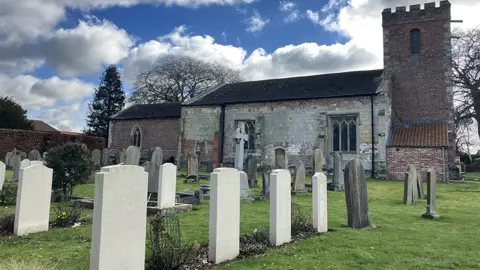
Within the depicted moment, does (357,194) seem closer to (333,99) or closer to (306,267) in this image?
(306,267)

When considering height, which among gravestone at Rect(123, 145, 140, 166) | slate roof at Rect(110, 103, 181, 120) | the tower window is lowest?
gravestone at Rect(123, 145, 140, 166)

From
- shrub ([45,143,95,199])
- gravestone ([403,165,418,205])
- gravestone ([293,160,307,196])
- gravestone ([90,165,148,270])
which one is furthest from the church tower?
gravestone ([90,165,148,270])

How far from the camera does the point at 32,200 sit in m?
6.39

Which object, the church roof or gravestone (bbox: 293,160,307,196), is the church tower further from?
gravestone (bbox: 293,160,307,196)

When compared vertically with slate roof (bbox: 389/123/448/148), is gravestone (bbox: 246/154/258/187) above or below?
below

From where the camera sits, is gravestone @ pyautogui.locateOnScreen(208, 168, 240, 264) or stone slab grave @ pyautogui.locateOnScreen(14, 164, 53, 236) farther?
stone slab grave @ pyautogui.locateOnScreen(14, 164, 53, 236)

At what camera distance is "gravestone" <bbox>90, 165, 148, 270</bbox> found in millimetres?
3486

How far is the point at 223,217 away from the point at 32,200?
12.9 ft

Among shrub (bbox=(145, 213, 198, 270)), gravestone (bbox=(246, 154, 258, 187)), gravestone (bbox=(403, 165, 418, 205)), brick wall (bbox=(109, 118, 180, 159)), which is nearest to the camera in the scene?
shrub (bbox=(145, 213, 198, 270))

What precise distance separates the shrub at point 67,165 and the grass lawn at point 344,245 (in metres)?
3.88

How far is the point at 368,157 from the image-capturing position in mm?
21359

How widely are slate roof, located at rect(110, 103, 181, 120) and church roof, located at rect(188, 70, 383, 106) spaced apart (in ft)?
13.8

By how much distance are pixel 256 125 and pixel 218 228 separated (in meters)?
20.6

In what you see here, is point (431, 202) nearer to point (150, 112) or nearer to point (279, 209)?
point (279, 209)
